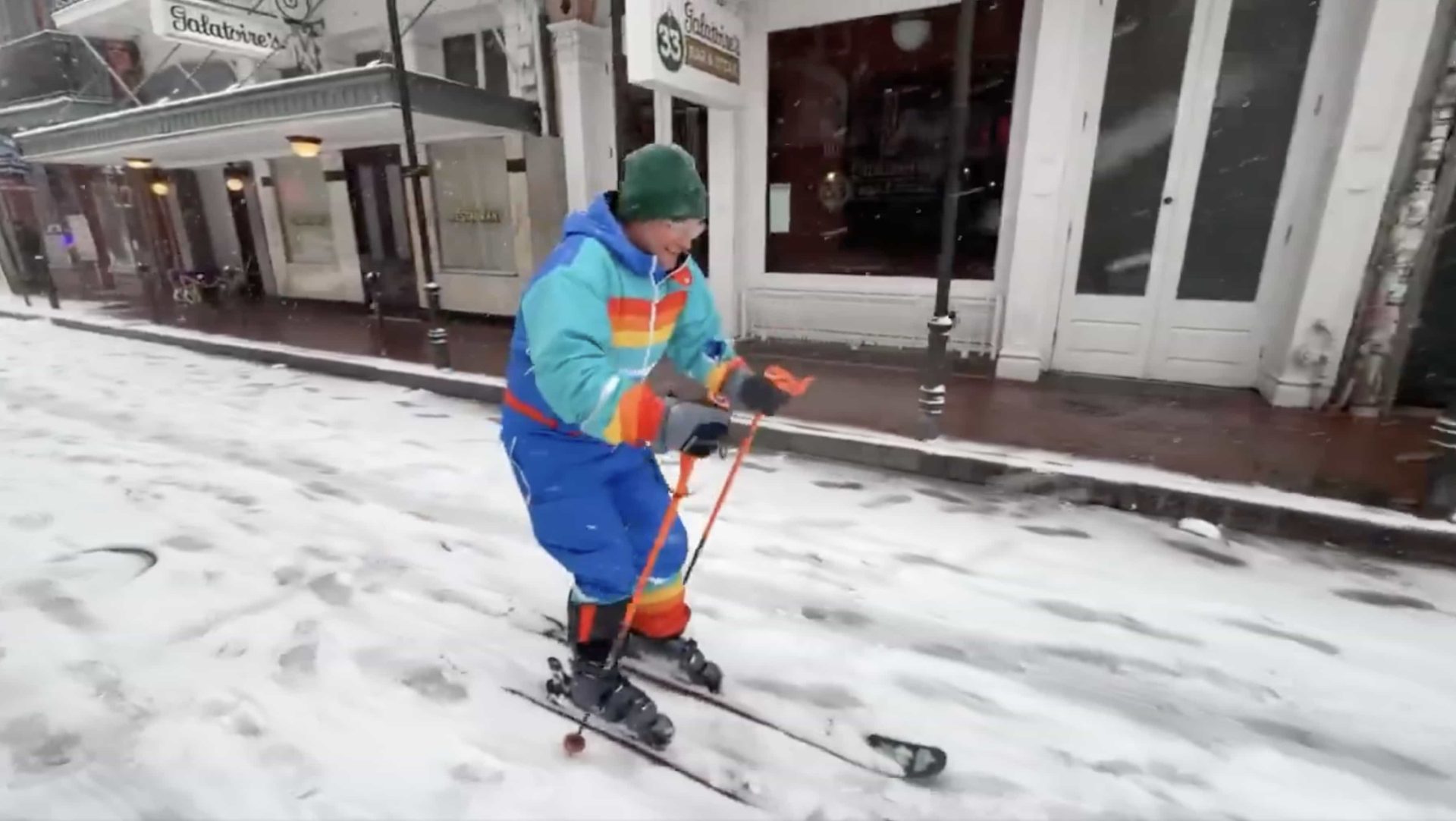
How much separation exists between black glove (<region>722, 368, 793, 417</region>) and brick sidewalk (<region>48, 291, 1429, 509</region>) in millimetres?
2956

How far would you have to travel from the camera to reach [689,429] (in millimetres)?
1860

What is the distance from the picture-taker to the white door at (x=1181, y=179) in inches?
221

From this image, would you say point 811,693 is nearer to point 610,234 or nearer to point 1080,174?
point 610,234

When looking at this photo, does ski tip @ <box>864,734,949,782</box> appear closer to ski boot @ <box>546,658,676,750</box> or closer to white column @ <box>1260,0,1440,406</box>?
ski boot @ <box>546,658,676,750</box>

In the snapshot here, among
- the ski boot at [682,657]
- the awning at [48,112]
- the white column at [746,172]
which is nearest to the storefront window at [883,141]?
the white column at [746,172]

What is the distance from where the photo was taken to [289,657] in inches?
108

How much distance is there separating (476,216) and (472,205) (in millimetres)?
192

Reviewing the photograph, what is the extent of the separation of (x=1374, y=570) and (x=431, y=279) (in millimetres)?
8158

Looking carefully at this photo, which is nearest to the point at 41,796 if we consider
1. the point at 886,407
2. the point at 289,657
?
the point at 289,657

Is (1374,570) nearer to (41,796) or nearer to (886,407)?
(886,407)

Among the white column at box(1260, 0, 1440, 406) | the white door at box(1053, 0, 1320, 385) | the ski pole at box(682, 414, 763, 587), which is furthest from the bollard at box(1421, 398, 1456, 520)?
the ski pole at box(682, 414, 763, 587)

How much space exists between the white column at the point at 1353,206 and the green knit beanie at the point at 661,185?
599cm

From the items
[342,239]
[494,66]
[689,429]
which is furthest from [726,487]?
[342,239]

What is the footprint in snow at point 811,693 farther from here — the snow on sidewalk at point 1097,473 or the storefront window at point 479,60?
the storefront window at point 479,60
